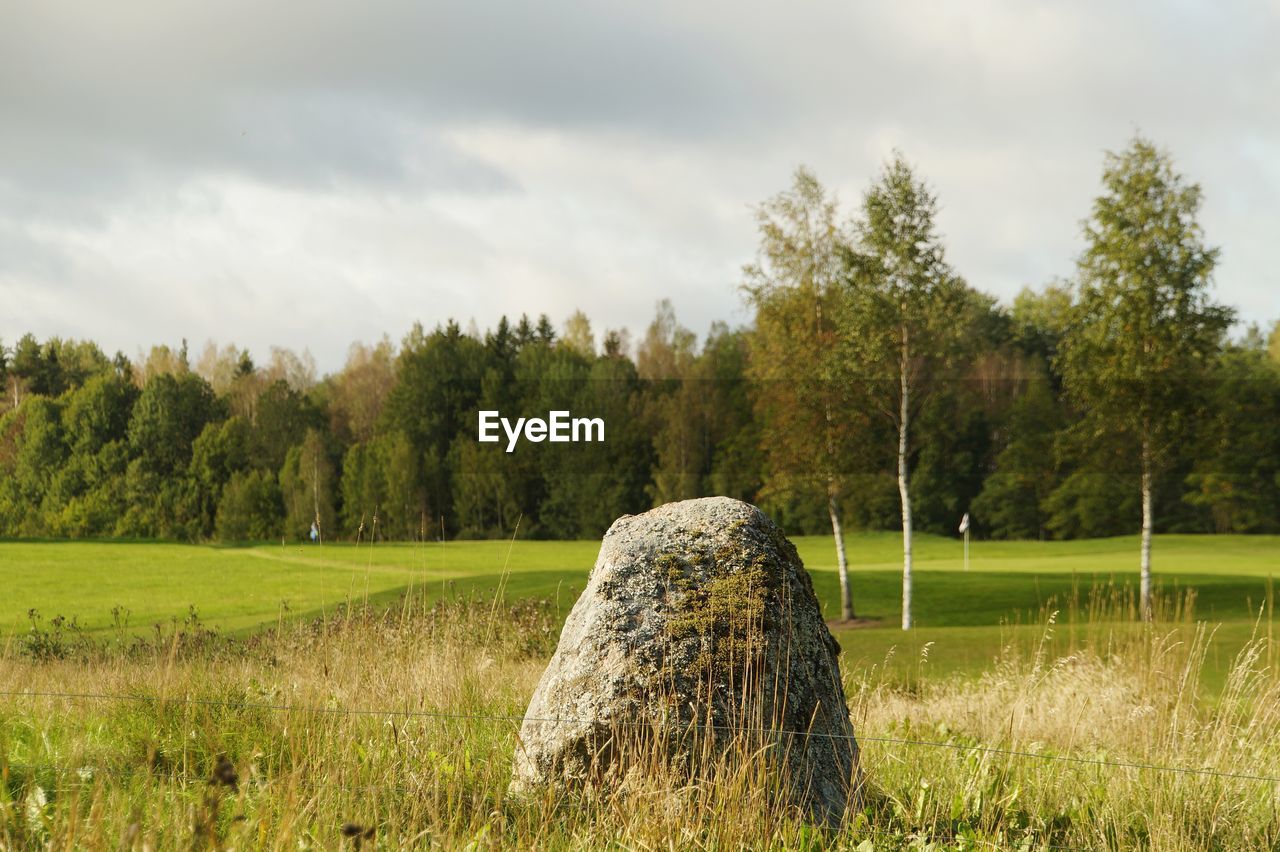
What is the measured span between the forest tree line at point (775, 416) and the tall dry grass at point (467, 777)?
10.5 feet

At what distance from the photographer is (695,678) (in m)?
3.91

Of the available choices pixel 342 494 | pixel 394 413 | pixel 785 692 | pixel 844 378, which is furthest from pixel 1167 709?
pixel 394 413

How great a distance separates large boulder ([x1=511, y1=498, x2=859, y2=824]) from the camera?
12.7ft

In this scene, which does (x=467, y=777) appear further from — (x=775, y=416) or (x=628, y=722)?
(x=775, y=416)

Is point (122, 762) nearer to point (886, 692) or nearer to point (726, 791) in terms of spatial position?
point (726, 791)

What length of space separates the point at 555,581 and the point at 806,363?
23.8 feet

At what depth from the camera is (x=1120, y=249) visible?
825 inches

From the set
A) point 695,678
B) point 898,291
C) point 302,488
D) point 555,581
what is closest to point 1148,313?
point 898,291

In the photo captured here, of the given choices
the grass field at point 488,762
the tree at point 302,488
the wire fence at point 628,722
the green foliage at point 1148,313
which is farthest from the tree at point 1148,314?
the tree at point 302,488

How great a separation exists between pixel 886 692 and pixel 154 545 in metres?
27.8

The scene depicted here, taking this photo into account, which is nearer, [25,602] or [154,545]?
[25,602]
